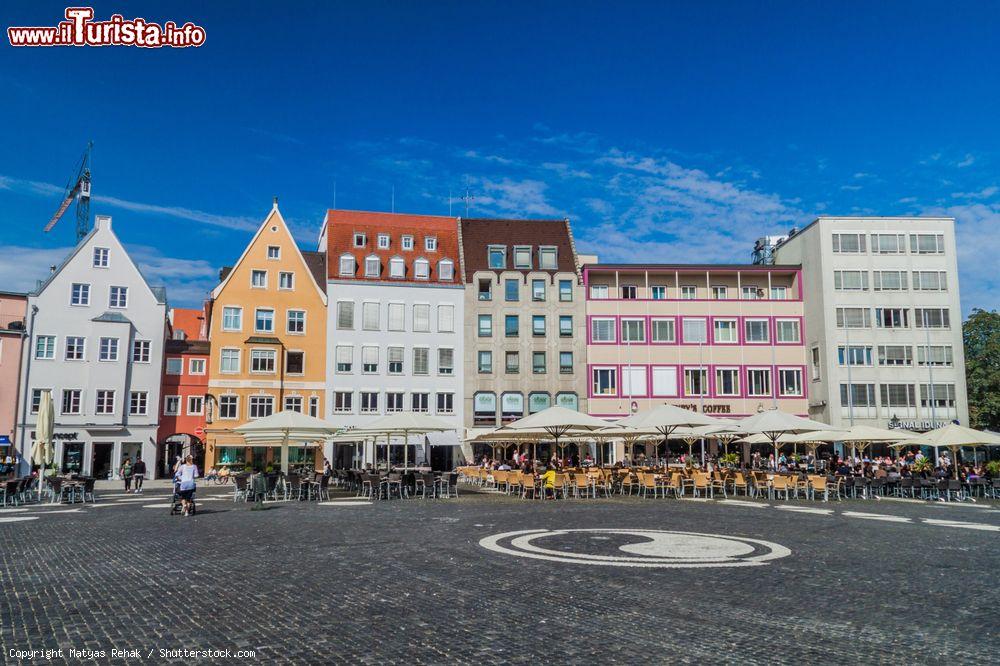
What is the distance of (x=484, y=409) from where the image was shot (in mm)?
57781

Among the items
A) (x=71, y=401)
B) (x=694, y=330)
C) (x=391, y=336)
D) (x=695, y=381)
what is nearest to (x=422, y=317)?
(x=391, y=336)

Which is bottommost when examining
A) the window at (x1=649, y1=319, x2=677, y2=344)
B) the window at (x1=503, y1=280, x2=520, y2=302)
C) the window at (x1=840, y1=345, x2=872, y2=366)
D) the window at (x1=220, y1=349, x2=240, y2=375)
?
the window at (x1=220, y1=349, x2=240, y2=375)

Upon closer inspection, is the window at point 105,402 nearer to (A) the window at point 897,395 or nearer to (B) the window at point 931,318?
(A) the window at point 897,395

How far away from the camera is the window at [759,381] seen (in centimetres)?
5894

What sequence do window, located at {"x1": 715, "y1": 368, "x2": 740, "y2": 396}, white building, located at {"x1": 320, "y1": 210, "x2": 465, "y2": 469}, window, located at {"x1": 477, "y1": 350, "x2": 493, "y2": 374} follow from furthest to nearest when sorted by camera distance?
window, located at {"x1": 715, "y1": 368, "x2": 740, "y2": 396}
window, located at {"x1": 477, "y1": 350, "x2": 493, "y2": 374}
white building, located at {"x1": 320, "y1": 210, "x2": 465, "y2": 469}

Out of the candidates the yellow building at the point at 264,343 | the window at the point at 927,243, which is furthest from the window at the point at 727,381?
the yellow building at the point at 264,343

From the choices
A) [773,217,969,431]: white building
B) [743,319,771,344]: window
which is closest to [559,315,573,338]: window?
[743,319,771,344]: window

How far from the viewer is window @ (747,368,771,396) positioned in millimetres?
58938

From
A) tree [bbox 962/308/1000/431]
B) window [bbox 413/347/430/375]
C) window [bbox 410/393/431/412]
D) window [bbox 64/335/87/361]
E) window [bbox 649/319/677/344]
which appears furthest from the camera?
tree [bbox 962/308/1000/431]

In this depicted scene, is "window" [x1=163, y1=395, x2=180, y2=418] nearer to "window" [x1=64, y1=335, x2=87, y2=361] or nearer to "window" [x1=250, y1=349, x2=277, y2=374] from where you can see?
"window" [x1=250, y1=349, x2=277, y2=374]

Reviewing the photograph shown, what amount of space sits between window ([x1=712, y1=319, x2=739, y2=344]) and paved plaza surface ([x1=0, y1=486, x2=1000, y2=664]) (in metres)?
38.9

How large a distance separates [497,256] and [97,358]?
2756 cm

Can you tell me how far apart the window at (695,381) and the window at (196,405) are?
32809mm

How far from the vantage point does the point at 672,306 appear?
59250mm
